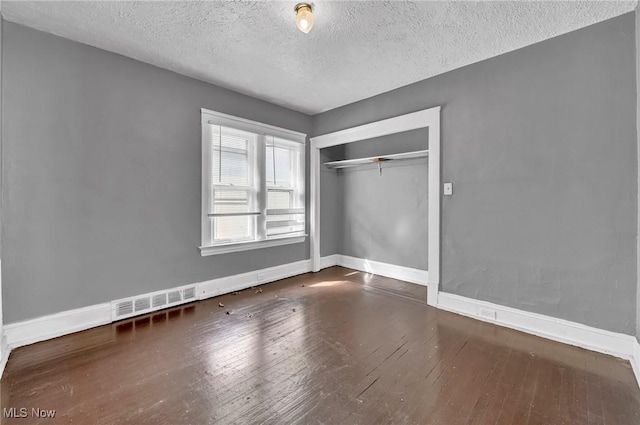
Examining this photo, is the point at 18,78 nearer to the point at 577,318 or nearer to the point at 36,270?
the point at 36,270

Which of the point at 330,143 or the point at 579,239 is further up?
the point at 330,143

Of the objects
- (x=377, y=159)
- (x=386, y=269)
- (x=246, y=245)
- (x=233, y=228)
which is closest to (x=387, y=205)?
(x=377, y=159)

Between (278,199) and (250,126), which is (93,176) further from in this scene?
(278,199)

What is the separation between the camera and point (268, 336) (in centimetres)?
254

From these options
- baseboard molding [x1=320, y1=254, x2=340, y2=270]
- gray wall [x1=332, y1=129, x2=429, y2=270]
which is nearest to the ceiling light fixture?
gray wall [x1=332, y1=129, x2=429, y2=270]

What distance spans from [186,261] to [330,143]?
2.71m

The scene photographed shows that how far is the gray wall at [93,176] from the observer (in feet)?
7.75

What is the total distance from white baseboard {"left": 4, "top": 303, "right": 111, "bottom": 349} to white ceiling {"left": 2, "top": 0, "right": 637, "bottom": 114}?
252cm

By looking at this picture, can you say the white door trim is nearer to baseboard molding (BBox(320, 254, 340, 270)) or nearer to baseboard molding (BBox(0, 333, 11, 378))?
baseboard molding (BBox(320, 254, 340, 270))

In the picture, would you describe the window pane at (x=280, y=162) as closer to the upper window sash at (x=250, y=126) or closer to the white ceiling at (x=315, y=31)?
the upper window sash at (x=250, y=126)

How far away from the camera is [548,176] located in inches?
101

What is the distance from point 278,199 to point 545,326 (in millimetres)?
3516

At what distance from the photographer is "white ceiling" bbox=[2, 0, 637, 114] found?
2145 mm

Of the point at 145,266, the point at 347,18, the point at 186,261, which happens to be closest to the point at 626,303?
the point at 347,18
